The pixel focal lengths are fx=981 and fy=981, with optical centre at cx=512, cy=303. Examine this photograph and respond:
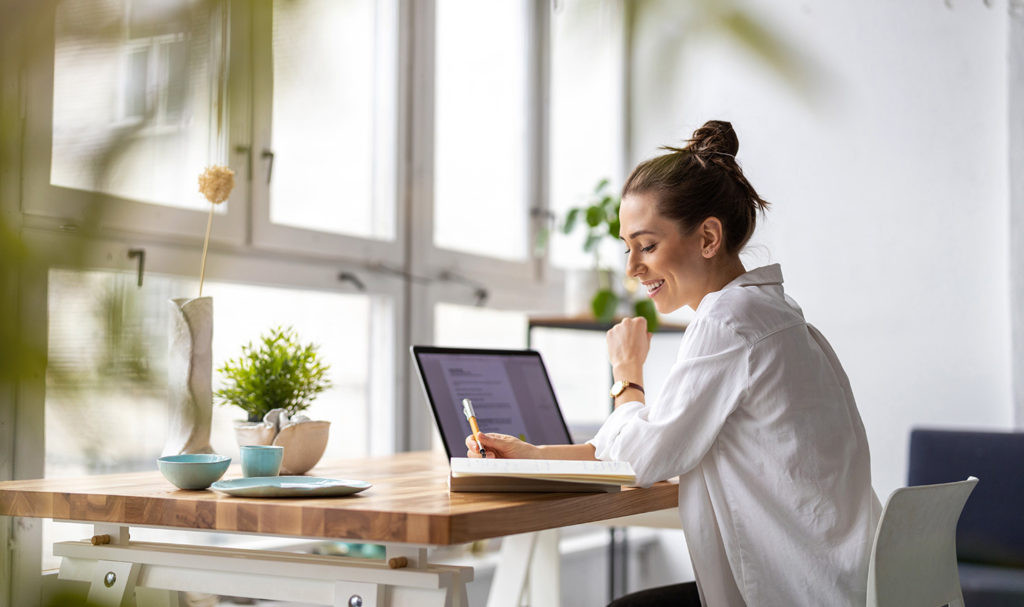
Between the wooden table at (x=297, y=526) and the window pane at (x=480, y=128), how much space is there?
5.73 ft

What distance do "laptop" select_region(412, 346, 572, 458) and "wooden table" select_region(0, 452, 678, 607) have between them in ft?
0.87

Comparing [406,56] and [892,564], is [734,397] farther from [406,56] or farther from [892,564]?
[406,56]

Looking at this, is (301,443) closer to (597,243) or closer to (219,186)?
(219,186)

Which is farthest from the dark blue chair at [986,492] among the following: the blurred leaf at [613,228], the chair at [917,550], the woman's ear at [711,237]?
the woman's ear at [711,237]

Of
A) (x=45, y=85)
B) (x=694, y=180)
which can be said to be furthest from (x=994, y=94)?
(x=45, y=85)

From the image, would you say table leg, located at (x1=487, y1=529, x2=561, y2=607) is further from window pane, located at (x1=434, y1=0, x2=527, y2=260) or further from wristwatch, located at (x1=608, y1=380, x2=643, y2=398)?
window pane, located at (x1=434, y1=0, x2=527, y2=260)

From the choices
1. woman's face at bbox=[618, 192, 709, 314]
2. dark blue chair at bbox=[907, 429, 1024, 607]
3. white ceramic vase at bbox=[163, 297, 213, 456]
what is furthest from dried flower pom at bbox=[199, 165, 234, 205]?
dark blue chair at bbox=[907, 429, 1024, 607]

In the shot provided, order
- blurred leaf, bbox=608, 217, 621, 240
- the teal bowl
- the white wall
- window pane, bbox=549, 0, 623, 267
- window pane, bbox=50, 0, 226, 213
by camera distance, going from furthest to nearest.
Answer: window pane, bbox=549, 0, 623, 267 < blurred leaf, bbox=608, 217, 621, 240 < the white wall < the teal bowl < window pane, bbox=50, 0, 226, 213

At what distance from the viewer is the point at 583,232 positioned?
11.6ft

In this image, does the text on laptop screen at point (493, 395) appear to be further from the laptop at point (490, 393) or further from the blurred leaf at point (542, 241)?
the blurred leaf at point (542, 241)

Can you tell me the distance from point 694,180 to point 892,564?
573 mm

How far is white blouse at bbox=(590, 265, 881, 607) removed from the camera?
1.22m

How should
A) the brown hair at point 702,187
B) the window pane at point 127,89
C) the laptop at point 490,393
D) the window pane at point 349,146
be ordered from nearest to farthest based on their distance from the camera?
the window pane at point 127,89, the brown hair at point 702,187, the laptop at point 490,393, the window pane at point 349,146

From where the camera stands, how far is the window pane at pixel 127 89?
159 millimetres
